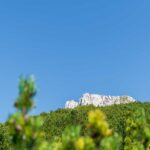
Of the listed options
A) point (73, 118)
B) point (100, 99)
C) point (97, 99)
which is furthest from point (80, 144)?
point (97, 99)

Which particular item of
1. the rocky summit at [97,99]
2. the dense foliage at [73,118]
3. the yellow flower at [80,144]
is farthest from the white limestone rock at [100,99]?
the yellow flower at [80,144]

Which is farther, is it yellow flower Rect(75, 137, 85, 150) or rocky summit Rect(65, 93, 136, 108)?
rocky summit Rect(65, 93, 136, 108)

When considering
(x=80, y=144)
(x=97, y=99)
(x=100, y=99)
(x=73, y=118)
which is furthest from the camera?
(x=97, y=99)

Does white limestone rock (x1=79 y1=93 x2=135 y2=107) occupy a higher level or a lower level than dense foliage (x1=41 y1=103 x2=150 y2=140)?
higher

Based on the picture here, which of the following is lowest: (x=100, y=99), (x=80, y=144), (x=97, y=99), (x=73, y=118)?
(x=80, y=144)

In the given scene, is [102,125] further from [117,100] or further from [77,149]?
[117,100]

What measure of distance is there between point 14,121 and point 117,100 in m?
125

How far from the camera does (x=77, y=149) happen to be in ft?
63.6

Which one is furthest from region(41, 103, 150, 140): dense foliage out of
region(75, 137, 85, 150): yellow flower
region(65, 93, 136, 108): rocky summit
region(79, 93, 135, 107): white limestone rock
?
region(75, 137, 85, 150): yellow flower

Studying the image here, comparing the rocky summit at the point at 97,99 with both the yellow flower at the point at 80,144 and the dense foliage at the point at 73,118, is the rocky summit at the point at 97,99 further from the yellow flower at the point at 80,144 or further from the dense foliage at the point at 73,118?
the yellow flower at the point at 80,144

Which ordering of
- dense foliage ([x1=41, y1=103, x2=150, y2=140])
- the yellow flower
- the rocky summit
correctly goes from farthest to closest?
1. the rocky summit
2. dense foliage ([x1=41, y1=103, x2=150, y2=140])
3. the yellow flower

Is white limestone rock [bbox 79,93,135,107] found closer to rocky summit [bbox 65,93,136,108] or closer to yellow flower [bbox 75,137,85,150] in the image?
rocky summit [bbox 65,93,136,108]

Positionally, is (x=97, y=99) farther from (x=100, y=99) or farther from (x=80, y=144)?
(x=80, y=144)

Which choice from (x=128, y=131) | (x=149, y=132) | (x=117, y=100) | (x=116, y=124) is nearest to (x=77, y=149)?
(x=149, y=132)
